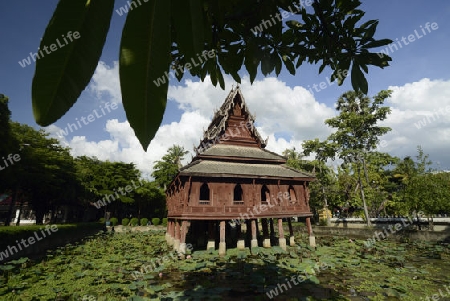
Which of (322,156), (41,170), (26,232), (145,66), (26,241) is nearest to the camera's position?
(145,66)

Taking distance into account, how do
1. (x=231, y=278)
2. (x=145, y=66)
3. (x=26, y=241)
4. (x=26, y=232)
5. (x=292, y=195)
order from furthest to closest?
(x=292, y=195) → (x=26, y=232) → (x=26, y=241) → (x=231, y=278) → (x=145, y=66)

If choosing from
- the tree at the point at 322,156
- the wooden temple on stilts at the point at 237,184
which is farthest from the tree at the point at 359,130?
the wooden temple on stilts at the point at 237,184

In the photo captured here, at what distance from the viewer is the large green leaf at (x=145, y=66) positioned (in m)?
0.43

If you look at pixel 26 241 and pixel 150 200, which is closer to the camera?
pixel 26 241

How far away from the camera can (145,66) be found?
0.45m

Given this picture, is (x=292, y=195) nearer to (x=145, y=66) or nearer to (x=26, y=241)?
(x=26, y=241)

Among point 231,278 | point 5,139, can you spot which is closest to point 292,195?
point 231,278

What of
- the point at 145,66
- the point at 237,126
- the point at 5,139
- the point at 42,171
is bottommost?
the point at 145,66

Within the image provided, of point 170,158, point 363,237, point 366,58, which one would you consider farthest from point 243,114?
point 170,158

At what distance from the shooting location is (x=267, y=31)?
180cm

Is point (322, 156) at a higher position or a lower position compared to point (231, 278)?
higher

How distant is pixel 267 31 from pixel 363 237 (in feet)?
78.0

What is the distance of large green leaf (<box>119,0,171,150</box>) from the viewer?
433 millimetres

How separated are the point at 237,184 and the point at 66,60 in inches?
563
